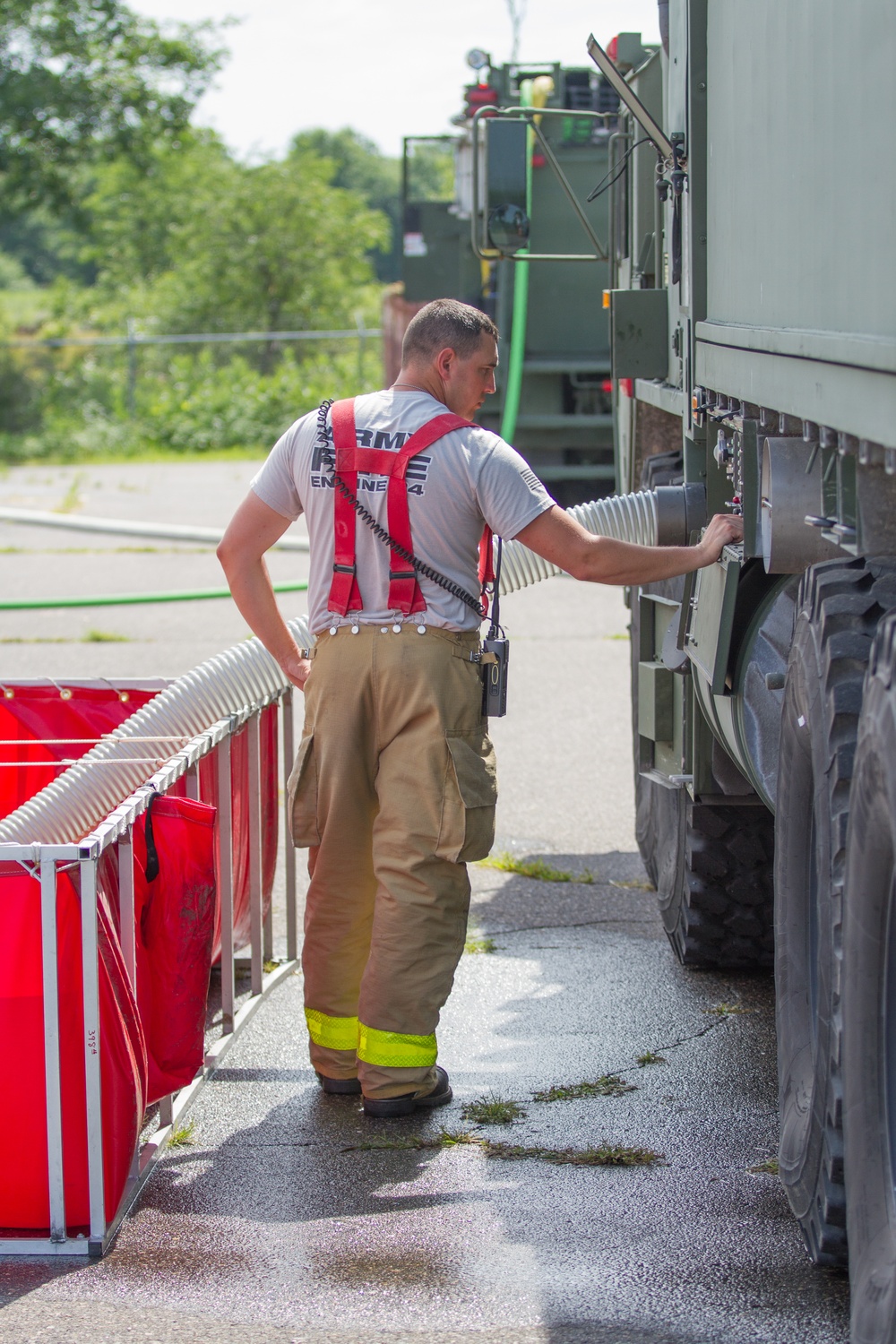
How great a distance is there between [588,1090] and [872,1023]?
183cm

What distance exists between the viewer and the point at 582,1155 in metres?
3.70

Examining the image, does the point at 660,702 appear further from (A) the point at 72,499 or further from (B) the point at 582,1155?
(A) the point at 72,499

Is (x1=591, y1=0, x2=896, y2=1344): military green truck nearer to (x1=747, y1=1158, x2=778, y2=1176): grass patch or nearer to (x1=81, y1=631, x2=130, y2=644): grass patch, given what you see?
(x1=747, y1=1158, x2=778, y2=1176): grass patch

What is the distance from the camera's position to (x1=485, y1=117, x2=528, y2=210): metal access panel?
5367 millimetres

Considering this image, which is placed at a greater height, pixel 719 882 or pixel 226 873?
pixel 226 873

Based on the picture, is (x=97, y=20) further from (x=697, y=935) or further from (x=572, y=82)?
(x=697, y=935)

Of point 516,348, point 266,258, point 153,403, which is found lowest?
point 153,403

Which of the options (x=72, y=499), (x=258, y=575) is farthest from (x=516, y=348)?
(x=258, y=575)

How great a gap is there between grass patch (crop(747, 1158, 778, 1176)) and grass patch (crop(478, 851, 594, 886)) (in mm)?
2354

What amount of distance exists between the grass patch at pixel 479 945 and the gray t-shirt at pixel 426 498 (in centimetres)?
166

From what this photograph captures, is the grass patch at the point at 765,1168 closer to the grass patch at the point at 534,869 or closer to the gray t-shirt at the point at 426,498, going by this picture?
the gray t-shirt at the point at 426,498

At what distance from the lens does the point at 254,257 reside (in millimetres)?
32219

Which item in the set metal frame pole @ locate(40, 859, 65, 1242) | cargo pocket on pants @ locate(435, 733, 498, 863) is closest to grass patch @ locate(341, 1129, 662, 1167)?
cargo pocket on pants @ locate(435, 733, 498, 863)

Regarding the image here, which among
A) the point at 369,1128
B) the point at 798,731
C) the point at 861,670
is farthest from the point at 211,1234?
the point at 861,670
